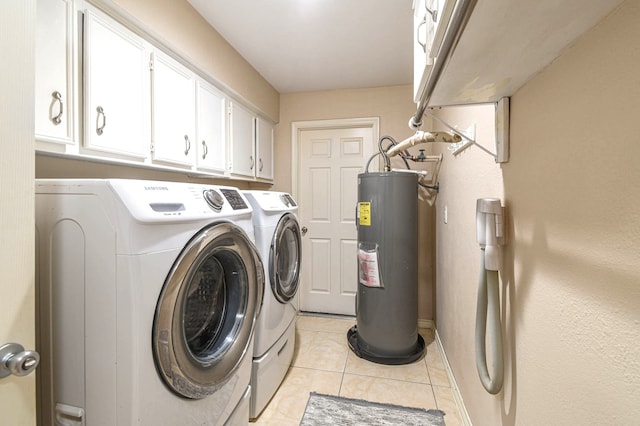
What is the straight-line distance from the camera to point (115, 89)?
1.28 metres

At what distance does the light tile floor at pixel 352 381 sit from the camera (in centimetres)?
167

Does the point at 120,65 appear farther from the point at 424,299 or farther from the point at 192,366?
the point at 424,299

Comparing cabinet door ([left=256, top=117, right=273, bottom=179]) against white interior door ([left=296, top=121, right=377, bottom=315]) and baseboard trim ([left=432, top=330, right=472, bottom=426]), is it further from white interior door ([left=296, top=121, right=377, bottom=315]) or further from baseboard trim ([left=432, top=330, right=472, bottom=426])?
baseboard trim ([left=432, top=330, right=472, bottom=426])

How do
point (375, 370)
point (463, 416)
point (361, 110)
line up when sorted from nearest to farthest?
1. point (463, 416)
2. point (375, 370)
3. point (361, 110)

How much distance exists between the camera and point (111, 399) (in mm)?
811

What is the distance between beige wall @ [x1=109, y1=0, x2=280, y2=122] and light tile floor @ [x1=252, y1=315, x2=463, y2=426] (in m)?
2.11

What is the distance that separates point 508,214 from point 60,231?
1459 millimetres

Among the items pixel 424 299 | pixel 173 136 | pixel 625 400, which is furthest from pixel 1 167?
pixel 424 299

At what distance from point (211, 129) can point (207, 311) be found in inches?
50.7

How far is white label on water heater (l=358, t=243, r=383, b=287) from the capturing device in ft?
7.02

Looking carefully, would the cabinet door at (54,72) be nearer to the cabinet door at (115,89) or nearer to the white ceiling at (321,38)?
the cabinet door at (115,89)

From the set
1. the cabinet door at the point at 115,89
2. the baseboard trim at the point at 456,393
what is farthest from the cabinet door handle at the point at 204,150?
the baseboard trim at the point at 456,393

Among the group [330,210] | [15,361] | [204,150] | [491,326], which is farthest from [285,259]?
[15,361]

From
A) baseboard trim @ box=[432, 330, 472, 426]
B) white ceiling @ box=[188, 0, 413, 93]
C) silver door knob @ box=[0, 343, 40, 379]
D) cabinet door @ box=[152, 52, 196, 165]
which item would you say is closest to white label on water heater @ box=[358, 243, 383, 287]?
→ baseboard trim @ box=[432, 330, 472, 426]
